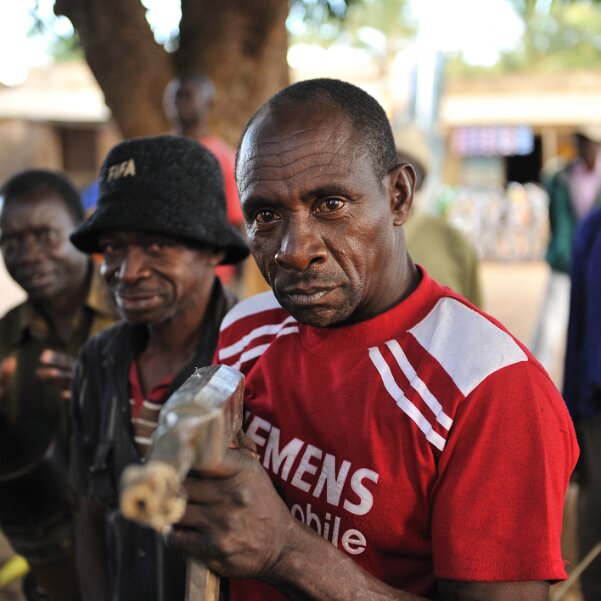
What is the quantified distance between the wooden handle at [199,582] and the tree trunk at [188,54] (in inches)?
154

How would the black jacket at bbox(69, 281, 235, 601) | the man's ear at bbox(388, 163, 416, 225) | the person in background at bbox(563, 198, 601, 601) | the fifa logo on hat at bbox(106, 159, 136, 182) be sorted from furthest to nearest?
the person in background at bbox(563, 198, 601, 601) < the fifa logo on hat at bbox(106, 159, 136, 182) < the black jacket at bbox(69, 281, 235, 601) < the man's ear at bbox(388, 163, 416, 225)

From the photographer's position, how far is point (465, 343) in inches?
54.4

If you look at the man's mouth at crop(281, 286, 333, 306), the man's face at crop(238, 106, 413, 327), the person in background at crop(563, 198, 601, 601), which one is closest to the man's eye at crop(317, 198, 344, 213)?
the man's face at crop(238, 106, 413, 327)

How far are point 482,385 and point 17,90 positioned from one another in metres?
19.2

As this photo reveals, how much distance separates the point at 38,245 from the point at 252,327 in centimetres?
155

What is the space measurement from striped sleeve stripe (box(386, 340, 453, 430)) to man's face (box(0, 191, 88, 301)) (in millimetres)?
1874

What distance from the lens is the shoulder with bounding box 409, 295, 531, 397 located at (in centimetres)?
132

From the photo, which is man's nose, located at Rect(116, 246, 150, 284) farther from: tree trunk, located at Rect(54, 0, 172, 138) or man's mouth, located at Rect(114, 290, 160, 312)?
tree trunk, located at Rect(54, 0, 172, 138)

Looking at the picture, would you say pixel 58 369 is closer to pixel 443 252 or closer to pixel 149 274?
pixel 149 274

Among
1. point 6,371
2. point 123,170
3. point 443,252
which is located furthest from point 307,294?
point 443,252

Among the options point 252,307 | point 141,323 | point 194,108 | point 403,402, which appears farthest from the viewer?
Result: point 194,108

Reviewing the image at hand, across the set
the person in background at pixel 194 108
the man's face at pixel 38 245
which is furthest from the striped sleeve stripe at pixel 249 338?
the person in background at pixel 194 108

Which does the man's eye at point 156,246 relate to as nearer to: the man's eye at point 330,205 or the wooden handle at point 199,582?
the man's eye at point 330,205

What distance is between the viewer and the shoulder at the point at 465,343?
1.32 meters
